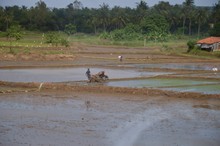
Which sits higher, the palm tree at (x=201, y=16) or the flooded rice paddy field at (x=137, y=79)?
the palm tree at (x=201, y=16)

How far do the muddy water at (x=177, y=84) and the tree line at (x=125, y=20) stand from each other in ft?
143

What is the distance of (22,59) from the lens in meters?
36.0

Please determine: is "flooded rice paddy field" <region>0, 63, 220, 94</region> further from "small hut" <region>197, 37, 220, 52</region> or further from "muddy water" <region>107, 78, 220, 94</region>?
"small hut" <region>197, 37, 220, 52</region>

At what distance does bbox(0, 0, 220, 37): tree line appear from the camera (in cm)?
7489

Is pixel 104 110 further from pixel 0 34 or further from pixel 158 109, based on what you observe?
pixel 0 34

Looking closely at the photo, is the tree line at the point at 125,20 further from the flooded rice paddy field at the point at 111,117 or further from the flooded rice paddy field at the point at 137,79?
the flooded rice paddy field at the point at 111,117

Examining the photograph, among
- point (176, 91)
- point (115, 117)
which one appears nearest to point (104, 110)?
point (115, 117)

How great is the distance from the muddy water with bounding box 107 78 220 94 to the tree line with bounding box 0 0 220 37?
143 feet

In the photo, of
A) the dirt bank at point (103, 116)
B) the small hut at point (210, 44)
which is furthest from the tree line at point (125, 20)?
the dirt bank at point (103, 116)

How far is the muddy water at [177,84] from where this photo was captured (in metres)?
21.2

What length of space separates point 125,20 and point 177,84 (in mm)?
69083

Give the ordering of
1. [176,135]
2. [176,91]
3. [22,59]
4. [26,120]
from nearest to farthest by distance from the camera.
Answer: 1. [176,135]
2. [26,120]
3. [176,91]
4. [22,59]

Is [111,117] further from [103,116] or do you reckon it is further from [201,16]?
[201,16]

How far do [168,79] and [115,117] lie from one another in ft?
37.9
